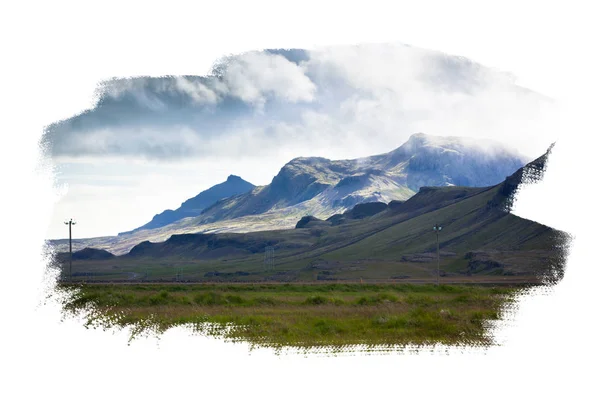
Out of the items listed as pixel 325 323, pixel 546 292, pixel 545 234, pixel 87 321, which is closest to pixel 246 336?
pixel 87 321

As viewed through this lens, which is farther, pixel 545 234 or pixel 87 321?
pixel 545 234

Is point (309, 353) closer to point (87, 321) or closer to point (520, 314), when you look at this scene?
point (520, 314)

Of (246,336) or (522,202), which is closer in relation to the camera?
(522,202)

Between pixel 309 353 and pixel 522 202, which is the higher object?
pixel 522 202

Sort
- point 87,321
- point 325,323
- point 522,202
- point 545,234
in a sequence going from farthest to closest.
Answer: point 545,234 < point 325,323 < point 87,321 < point 522,202

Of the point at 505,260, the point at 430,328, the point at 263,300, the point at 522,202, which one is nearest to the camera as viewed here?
the point at 522,202

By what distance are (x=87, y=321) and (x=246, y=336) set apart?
603cm

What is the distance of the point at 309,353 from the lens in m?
20.0

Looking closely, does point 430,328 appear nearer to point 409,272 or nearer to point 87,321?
point 87,321

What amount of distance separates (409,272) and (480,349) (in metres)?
173

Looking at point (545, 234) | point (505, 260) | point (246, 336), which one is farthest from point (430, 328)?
point (545, 234)

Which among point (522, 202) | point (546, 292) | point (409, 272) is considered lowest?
point (409, 272)

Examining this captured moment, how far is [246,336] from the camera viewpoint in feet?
87.8

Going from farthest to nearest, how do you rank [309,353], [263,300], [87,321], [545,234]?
[545,234]
[263,300]
[87,321]
[309,353]
